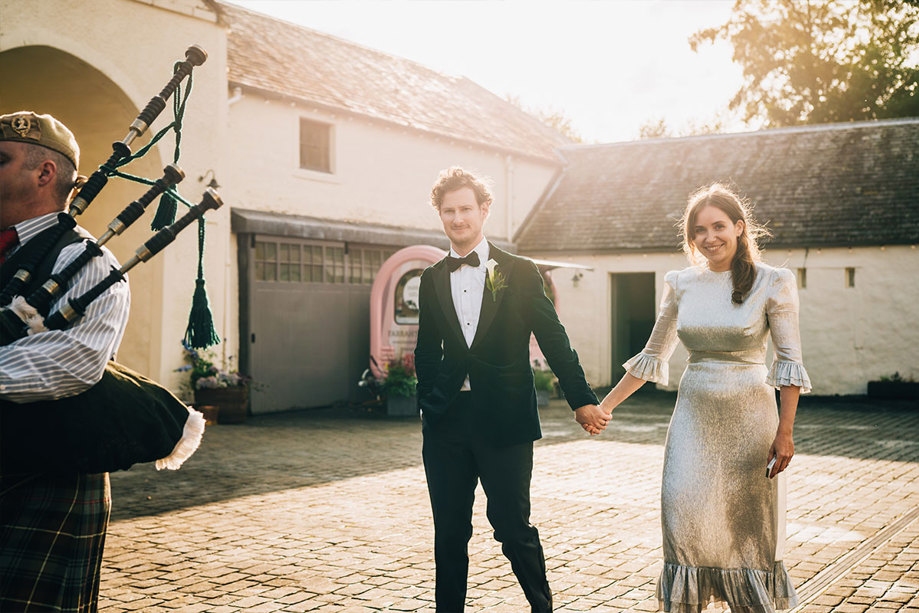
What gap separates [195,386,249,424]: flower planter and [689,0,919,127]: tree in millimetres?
25809

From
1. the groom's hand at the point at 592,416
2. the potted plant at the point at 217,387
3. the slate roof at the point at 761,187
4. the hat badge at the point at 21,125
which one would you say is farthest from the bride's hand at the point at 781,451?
the slate roof at the point at 761,187

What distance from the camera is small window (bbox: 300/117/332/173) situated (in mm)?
15906

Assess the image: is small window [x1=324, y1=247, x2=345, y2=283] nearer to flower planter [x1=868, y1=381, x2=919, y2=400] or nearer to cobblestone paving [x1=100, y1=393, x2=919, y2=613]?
cobblestone paving [x1=100, y1=393, x2=919, y2=613]

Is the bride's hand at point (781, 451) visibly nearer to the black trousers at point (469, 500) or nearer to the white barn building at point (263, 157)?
the black trousers at point (469, 500)

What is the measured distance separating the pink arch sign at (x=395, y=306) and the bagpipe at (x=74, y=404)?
12248 mm

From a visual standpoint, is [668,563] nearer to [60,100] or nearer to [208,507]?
[208,507]

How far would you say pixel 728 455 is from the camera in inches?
157

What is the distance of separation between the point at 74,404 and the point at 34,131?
82cm

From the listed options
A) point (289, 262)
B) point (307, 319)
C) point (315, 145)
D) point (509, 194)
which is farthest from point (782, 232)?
point (289, 262)

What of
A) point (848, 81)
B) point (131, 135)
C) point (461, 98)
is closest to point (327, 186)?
point (461, 98)

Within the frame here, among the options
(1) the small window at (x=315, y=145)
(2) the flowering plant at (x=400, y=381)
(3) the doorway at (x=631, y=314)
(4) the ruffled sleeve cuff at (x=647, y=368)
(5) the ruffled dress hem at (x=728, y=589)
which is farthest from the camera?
(3) the doorway at (x=631, y=314)

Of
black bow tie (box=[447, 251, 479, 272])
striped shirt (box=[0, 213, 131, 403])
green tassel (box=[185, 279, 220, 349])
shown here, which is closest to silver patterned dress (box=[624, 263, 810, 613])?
black bow tie (box=[447, 251, 479, 272])

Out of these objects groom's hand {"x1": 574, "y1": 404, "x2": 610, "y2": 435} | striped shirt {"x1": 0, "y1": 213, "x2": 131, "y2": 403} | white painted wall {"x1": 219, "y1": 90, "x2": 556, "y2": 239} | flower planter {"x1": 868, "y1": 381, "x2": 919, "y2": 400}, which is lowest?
flower planter {"x1": 868, "y1": 381, "x2": 919, "y2": 400}

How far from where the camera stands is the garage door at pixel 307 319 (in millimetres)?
14648
